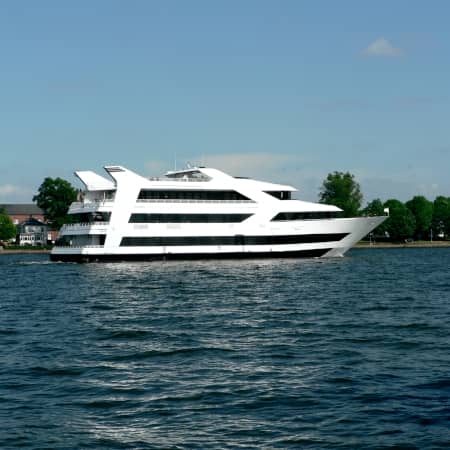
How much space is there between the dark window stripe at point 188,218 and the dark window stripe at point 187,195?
1410 mm

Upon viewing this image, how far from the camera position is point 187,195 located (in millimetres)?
56125

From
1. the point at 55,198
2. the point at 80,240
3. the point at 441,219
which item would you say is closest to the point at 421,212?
the point at 441,219

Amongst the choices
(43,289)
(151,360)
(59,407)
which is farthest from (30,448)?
(43,289)

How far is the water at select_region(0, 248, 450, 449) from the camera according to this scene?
10.6 metres

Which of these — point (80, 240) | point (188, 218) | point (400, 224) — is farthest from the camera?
point (400, 224)

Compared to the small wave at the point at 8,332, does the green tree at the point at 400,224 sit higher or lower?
higher

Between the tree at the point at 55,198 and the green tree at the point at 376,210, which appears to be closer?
the tree at the point at 55,198

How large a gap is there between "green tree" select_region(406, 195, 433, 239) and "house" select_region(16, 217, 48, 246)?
68315 mm

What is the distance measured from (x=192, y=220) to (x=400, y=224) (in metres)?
75.2

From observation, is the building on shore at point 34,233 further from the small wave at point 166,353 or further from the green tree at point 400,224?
the small wave at point 166,353

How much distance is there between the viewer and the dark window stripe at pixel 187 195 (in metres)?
55.1

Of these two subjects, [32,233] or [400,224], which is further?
[32,233]

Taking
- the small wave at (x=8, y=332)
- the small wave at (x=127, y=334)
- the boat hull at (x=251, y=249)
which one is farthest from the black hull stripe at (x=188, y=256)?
the small wave at (x=127, y=334)

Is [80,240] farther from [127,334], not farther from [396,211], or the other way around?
[396,211]
